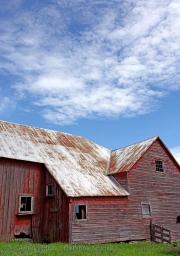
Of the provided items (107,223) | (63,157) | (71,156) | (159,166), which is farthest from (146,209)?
(63,157)

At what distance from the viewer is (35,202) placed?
21.2 meters

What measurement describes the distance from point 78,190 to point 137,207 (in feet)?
20.4

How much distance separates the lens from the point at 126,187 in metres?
23.7

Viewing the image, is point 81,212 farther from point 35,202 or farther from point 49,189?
point 35,202

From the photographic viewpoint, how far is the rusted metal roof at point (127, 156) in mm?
25047

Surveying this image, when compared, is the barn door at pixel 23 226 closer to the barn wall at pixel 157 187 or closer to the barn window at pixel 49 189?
the barn window at pixel 49 189

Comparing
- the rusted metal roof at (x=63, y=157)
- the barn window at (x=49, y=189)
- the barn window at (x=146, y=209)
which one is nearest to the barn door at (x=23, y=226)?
the barn window at (x=49, y=189)

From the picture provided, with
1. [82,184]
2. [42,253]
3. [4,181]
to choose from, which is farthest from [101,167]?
[42,253]

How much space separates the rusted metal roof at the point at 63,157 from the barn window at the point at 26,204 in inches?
105

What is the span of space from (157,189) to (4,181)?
1377 cm

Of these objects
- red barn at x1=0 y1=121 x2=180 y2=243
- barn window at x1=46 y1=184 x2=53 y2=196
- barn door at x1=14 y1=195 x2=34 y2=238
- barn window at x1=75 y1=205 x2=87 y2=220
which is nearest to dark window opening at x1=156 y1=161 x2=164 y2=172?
red barn at x1=0 y1=121 x2=180 y2=243

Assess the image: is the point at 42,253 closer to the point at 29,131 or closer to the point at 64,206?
the point at 64,206

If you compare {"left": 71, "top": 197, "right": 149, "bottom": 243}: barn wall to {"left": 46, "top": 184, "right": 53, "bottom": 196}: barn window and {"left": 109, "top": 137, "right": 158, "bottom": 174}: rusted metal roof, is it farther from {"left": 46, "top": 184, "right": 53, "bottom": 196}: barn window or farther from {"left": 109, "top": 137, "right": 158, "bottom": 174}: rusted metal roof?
{"left": 109, "top": 137, "right": 158, "bottom": 174}: rusted metal roof

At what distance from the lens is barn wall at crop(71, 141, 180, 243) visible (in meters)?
20.1
